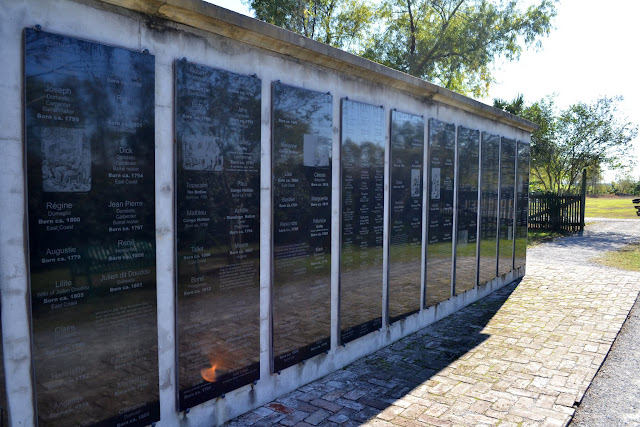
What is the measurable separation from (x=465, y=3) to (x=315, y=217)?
2019cm

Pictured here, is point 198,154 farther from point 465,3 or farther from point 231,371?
point 465,3

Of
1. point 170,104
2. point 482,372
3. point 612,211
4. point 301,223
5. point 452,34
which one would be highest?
point 452,34

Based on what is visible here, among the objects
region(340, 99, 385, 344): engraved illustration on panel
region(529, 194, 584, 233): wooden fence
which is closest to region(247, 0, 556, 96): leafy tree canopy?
region(529, 194, 584, 233): wooden fence

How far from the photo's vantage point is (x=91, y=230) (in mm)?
3018

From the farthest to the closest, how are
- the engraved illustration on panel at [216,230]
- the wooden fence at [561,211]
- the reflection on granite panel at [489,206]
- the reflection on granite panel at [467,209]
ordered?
the wooden fence at [561,211] → the reflection on granite panel at [489,206] → the reflection on granite panel at [467,209] → the engraved illustration on panel at [216,230]

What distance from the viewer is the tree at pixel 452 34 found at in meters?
20.8

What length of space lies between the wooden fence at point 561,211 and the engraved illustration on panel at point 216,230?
2068 centimetres

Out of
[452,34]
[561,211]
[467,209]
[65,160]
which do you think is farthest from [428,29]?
[65,160]

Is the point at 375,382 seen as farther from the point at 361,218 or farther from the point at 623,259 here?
the point at 623,259

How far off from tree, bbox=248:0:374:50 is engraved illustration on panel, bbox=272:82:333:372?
17.7 meters

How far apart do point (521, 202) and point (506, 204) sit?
3.70 feet

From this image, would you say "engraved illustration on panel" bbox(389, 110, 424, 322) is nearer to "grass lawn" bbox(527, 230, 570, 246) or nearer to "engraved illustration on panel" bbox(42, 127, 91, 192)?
"engraved illustration on panel" bbox(42, 127, 91, 192)

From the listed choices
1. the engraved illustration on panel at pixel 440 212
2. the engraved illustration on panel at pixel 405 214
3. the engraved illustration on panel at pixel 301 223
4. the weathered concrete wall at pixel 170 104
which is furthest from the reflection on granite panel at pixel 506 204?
the engraved illustration on panel at pixel 301 223

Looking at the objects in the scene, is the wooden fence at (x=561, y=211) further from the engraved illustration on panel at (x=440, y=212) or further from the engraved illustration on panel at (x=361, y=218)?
the engraved illustration on panel at (x=361, y=218)
